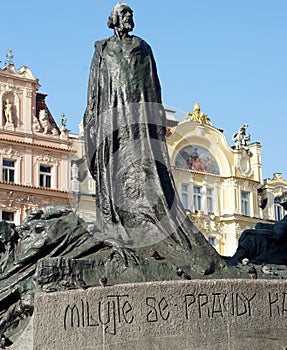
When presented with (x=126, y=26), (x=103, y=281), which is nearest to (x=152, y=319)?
(x=103, y=281)

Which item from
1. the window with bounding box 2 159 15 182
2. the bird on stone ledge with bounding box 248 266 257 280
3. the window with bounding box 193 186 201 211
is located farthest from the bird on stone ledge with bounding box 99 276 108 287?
the window with bounding box 193 186 201 211

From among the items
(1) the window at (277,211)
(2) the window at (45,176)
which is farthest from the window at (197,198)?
(2) the window at (45,176)

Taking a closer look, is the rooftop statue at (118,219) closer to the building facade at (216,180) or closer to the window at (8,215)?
the window at (8,215)

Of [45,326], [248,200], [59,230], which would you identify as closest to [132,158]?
[59,230]

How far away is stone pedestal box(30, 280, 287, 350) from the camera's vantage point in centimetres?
727

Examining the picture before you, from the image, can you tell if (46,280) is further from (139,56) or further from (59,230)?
(139,56)

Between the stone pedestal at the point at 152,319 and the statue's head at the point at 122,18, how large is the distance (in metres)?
3.37

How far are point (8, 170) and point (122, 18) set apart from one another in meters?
26.7

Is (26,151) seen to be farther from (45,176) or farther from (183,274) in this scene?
(183,274)

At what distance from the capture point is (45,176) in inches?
1443

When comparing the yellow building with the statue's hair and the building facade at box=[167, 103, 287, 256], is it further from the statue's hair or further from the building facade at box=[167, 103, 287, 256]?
the statue's hair

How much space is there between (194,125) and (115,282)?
3340cm

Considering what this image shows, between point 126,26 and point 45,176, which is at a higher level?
point 45,176

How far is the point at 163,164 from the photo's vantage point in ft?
30.2
